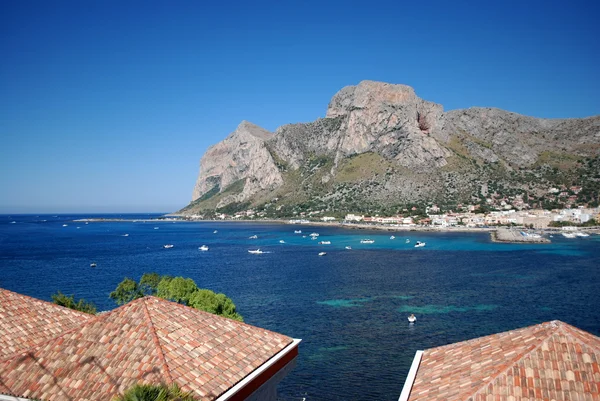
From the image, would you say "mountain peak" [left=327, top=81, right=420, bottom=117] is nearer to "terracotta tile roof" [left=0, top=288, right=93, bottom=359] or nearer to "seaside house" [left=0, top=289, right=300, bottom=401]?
"terracotta tile roof" [left=0, top=288, right=93, bottom=359]

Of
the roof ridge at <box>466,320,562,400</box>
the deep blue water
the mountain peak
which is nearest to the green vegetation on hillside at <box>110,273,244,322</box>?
the deep blue water

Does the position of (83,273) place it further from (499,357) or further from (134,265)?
(499,357)

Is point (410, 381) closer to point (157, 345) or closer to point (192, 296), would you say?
point (157, 345)

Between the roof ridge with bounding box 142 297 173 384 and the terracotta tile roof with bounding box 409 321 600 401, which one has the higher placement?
the roof ridge with bounding box 142 297 173 384

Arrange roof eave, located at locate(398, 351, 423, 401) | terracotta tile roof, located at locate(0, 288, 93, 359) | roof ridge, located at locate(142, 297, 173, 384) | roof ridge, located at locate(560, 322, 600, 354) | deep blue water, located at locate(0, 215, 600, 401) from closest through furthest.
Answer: roof ridge, located at locate(142, 297, 173, 384) → roof ridge, located at locate(560, 322, 600, 354) → roof eave, located at locate(398, 351, 423, 401) → terracotta tile roof, located at locate(0, 288, 93, 359) → deep blue water, located at locate(0, 215, 600, 401)

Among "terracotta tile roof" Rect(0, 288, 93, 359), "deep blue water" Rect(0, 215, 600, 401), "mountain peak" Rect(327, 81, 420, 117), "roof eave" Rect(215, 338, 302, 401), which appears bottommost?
"deep blue water" Rect(0, 215, 600, 401)

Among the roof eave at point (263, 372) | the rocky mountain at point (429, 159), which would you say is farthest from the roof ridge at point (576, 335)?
the rocky mountain at point (429, 159)
